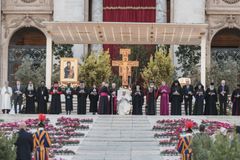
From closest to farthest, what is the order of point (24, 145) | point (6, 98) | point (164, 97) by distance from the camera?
point (24, 145)
point (164, 97)
point (6, 98)

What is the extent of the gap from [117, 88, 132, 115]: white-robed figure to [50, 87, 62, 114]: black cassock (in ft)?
9.16

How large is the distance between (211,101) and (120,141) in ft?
26.1

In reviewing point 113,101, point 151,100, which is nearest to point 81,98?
point 113,101

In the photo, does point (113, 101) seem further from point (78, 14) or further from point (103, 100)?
point (78, 14)

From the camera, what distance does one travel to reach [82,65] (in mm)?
41281

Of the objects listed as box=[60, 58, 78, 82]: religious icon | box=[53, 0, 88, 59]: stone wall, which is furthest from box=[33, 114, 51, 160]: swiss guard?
box=[53, 0, 88, 59]: stone wall

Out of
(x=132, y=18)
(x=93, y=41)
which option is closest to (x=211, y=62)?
(x=132, y=18)

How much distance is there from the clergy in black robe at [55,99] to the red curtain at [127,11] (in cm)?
1526

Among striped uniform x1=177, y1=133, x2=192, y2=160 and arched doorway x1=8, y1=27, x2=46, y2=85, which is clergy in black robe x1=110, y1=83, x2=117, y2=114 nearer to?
striped uniform x1=177, y1=133, x2=192, y2=160

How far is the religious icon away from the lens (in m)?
36.1

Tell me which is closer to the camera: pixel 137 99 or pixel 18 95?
pixel 137 99

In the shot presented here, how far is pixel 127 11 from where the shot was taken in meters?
46.2

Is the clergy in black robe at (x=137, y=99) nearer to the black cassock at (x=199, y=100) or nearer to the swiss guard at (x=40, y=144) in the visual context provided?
the black cassock at (x=199, y=100)

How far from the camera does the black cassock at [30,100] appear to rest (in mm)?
30281
